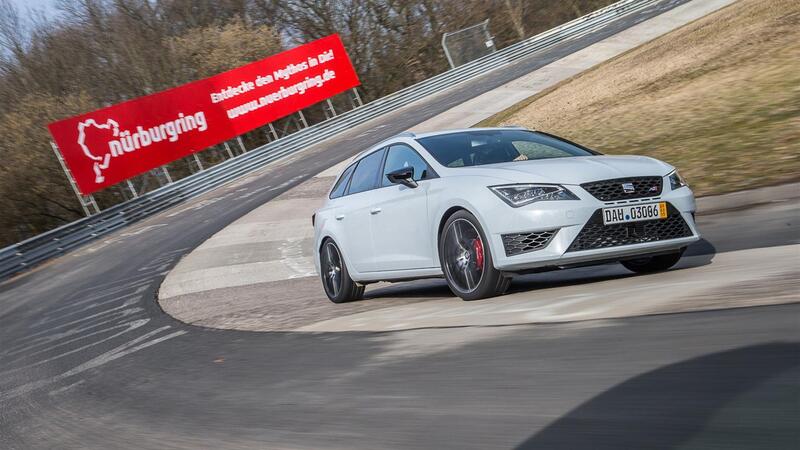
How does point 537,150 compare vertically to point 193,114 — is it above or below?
below

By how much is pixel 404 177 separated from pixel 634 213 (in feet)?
6.76

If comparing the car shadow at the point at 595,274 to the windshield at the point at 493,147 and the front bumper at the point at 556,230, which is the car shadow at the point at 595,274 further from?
the windshield at the point at 493,147

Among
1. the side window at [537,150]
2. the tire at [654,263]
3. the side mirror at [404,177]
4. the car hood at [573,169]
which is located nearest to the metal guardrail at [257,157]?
the side mirror at [404,177]

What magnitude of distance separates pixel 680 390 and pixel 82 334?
958 cm

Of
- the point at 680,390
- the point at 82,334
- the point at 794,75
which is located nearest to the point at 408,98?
the point at 794,75

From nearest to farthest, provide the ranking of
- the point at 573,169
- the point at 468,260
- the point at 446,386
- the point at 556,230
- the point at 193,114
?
the point at 446,386
the point at 556,230
the point at 573,169
the point at 468,260
the point at 193,114

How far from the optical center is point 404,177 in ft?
27.4

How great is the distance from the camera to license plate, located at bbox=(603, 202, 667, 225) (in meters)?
7.14

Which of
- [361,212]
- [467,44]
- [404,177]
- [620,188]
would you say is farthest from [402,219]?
[467,44]

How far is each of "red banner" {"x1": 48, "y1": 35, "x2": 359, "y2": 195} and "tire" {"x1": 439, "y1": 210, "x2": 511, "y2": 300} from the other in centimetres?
2512

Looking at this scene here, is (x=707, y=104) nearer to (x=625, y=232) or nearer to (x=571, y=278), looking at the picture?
(x=571, y=278)

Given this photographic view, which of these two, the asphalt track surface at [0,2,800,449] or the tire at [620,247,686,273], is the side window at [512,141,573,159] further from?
the asphalt track surface at [0,2,800,449]

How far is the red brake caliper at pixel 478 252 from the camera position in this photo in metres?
7.51

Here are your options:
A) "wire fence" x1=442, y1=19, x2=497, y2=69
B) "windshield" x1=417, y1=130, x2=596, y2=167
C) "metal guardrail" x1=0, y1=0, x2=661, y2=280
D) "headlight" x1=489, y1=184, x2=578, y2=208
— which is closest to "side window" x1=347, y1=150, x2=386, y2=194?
"windshield" x1=417, y1=130, x2=596, y2=167
